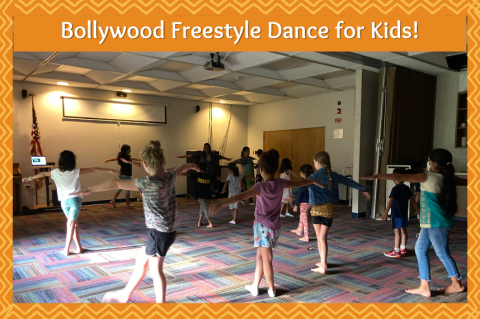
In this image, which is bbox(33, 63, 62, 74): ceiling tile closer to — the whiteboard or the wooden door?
the whiteboard

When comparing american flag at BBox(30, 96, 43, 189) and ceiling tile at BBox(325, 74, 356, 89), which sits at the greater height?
ceiling tile at BBox(325, 74, 356, 89)

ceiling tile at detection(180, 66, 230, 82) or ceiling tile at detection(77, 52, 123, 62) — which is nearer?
ceiling tile at detection(77, 52, 123, 62)

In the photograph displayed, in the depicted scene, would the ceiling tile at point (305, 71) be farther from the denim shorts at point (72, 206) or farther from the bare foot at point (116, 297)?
the bare foot at point (116, 297)

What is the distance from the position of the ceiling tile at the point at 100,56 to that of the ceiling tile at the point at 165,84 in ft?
5.50

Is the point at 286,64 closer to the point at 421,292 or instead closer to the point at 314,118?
the point at 314,118

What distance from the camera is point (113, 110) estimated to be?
31.1ft

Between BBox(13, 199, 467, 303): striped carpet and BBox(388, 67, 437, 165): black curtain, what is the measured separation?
5.69 feet

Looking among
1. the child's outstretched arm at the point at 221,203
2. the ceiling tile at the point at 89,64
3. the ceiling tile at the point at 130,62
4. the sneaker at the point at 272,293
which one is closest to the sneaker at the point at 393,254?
the sneaker at the point at 272,293

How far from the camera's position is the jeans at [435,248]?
301 centimetres

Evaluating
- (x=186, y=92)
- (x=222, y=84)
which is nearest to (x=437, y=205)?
(x=222, y=84)

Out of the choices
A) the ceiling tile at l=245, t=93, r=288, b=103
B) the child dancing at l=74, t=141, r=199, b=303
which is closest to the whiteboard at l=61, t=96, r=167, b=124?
the ceiling tile at l=245, t=93, r=288, b=103

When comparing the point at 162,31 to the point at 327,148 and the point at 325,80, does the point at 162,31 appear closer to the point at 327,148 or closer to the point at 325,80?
the point at 325,80

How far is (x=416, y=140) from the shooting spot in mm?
7434

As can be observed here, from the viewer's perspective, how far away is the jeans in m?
3.01
